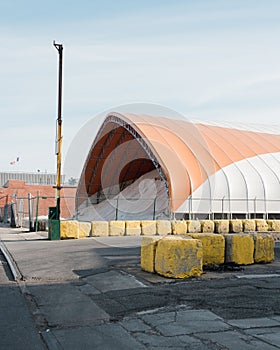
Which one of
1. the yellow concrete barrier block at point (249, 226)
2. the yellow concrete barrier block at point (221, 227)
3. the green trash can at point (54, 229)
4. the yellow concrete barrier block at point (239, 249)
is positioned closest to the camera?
the yellow concrete barrier block at point (239, 249)

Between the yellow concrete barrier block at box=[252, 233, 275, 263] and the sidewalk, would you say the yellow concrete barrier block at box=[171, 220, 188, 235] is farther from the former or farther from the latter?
the sidewalk

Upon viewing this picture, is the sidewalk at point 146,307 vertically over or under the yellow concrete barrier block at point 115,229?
under

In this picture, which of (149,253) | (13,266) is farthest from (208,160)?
(149,253)

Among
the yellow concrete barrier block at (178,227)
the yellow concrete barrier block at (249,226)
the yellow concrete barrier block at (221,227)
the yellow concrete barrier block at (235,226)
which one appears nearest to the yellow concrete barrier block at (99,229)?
the yellow concrete barrier block at (178,227)

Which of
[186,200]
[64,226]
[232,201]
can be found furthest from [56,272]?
[232,201]

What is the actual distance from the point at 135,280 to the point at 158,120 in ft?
90.0

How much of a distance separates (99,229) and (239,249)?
41.5 feet

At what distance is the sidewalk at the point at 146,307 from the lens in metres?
6.40

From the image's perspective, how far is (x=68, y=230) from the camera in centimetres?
2309

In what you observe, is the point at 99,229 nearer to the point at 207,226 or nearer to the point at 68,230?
the point at 68,230

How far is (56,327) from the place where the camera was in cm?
716

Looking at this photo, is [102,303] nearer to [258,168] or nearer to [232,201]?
[232,201]

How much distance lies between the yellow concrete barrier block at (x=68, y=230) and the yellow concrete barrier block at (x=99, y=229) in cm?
152

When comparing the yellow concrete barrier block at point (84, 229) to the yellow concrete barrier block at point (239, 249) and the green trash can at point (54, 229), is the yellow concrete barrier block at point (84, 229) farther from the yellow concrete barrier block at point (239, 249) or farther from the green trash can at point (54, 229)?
the yellow concrete barrier block at point (239, 249)
